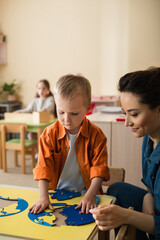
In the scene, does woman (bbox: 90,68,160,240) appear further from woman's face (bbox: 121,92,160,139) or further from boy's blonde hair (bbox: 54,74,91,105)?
boy's blonde hair (bbox: 54,74,91,105)

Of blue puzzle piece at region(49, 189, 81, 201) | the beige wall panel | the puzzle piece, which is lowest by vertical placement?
the beige wall panel

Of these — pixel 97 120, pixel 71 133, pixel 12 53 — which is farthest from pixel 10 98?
pixel 71 133

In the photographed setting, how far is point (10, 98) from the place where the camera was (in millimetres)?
5188

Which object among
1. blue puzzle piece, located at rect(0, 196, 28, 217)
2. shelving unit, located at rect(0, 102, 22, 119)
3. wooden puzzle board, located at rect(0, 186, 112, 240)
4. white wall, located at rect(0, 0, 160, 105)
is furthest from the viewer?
shelving unit, located at rect(0, 102, 22, 119)

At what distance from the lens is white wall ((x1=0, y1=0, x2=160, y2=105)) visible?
462 centimetres

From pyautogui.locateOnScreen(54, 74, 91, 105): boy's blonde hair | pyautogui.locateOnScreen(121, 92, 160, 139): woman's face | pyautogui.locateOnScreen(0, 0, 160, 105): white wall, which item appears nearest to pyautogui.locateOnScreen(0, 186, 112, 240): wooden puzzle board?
pyautogui.locateOnScreen(121, 92, 160, 139): woman's face

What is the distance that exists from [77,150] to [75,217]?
402mm

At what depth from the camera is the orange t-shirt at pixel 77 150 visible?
1.25 metres

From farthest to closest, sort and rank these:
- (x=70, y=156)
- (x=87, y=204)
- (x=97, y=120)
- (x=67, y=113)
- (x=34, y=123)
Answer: (x=34, y=123) → (x=97, y=120) → (x=70, y=156) → (x=67, y=113) → (x=87, y=204)

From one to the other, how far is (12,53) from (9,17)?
2.25 ft

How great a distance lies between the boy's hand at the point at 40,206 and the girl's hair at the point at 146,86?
52cm

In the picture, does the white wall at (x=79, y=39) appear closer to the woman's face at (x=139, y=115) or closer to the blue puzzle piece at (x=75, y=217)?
the woman's face at (x=139, y=115)

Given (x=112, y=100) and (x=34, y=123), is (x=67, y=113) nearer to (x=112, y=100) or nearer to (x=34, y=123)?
(x=34, y=123)

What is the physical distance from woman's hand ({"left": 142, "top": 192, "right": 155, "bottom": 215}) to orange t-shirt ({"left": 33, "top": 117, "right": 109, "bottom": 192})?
239mm
